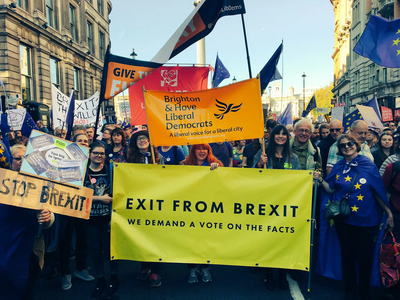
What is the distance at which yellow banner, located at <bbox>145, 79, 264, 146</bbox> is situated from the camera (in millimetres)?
3539

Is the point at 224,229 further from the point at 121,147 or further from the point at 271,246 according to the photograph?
the point at 121,147

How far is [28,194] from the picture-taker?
271cm

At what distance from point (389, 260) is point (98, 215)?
11.0ft

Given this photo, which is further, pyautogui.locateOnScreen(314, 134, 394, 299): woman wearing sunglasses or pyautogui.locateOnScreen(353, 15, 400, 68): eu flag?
pyautogui.locateOnScreen(353, 15, 400, 68): eu flag

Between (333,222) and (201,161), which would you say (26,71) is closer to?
(201,161)

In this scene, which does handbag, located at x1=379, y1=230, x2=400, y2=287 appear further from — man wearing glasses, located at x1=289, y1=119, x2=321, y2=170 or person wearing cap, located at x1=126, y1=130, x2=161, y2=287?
person wearing cap, located at x1=126, y1=130, x2=161, y2=287

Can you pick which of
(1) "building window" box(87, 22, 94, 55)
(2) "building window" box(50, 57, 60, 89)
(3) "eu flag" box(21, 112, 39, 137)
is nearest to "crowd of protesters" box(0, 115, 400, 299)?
(3) "eu flag" box(21, 112, 39, 137)

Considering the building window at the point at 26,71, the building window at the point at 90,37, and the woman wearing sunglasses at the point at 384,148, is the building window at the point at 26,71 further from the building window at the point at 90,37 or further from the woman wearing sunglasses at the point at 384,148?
the woman wearing sunglasses at the point at 384,148

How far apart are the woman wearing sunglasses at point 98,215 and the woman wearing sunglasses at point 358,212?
249 centimetres

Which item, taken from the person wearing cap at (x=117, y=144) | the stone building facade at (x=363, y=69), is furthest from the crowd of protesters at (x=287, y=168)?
the stone building facade at (x=363, y=69)

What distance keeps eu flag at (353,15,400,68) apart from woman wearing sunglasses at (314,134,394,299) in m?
1.77

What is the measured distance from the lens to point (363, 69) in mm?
37656

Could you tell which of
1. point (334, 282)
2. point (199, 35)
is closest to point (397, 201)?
point (334, 282)

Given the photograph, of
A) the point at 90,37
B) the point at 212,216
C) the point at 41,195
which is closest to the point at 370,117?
the point at 212,216
